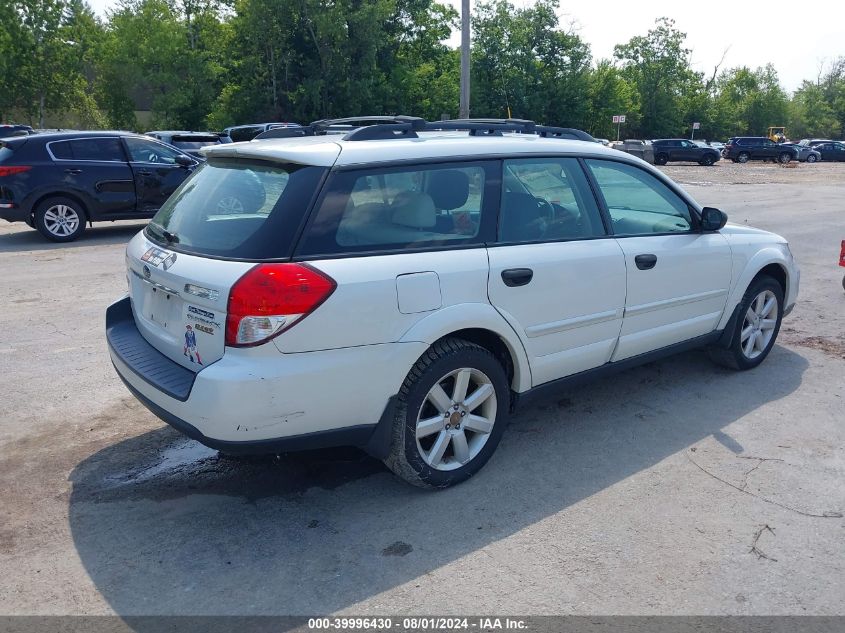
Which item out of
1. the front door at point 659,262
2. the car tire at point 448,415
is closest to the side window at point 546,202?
the front door at point 659,262

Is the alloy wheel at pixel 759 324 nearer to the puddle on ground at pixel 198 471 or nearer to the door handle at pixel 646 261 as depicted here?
the door handle at pixel 646 261

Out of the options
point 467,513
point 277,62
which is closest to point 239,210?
point 467,513

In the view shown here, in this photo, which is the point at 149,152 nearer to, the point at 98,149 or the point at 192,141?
the point at 98,149

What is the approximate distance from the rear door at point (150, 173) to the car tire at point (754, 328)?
9067mm

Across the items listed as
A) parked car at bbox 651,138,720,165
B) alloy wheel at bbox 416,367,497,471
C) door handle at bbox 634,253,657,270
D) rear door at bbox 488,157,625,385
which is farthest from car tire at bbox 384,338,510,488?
parked car at bbox 651,138,720,165

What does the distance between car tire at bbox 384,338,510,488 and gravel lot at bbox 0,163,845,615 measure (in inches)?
5.8

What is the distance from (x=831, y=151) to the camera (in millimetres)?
52562

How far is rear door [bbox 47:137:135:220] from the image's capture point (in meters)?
11.2

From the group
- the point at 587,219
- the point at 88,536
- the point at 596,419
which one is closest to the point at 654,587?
the point at 596,419

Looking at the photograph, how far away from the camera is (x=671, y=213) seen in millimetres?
4938

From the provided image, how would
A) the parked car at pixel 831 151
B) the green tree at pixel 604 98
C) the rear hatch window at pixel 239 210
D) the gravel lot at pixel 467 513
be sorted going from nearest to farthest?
→ the gravel lot at pixel 467 513 < the rear hatch window at pixel 239 210 < the parked car at pixel 831 151 < the green tree at pixel 604 98

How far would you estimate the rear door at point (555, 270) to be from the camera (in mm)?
3893

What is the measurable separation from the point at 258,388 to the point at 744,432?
3051 mm

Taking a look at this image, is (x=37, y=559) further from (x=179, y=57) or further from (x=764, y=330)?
(x=179, y=57)
